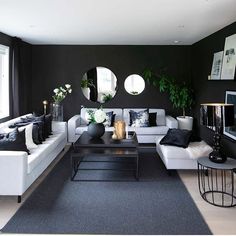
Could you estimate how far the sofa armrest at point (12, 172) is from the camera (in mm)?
3201

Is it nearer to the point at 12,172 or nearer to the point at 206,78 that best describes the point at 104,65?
the point at 206,78

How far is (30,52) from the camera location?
7.02 metres

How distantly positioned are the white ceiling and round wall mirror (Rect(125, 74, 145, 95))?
1.26 m

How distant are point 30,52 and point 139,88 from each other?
2932mm

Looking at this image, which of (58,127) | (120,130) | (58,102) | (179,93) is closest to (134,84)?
(179,93)

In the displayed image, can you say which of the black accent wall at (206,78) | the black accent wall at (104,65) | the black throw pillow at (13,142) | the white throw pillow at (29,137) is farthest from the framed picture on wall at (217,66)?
the black throw pillow at (13,142)

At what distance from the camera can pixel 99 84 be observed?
714 cm

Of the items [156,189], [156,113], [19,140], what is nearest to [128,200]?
[156,189]

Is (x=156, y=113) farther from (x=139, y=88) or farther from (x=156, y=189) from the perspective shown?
(x=156, y=189)

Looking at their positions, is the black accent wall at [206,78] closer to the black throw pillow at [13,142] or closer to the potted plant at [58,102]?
the potted plant at [58,102]

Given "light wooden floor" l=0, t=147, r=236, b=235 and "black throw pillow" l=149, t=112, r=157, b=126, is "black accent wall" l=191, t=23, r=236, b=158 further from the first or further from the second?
"light wooden floor" l=0, t=147, r=236, b=235

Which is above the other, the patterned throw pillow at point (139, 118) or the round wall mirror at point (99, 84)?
the round wall mirror at point (99, 84)

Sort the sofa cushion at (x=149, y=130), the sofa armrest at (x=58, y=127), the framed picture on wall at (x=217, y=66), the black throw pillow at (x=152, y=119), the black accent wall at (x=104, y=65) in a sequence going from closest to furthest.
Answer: the framed picture on wall at (x=217, y=66), the sofa armrest at (x=58, y=127), the sofa cushion at (x=149, y=130), the black throw pillow at (x=152, y=119), the black accent wall at (x=104, y=65)

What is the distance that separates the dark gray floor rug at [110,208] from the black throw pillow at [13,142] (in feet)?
2.14
